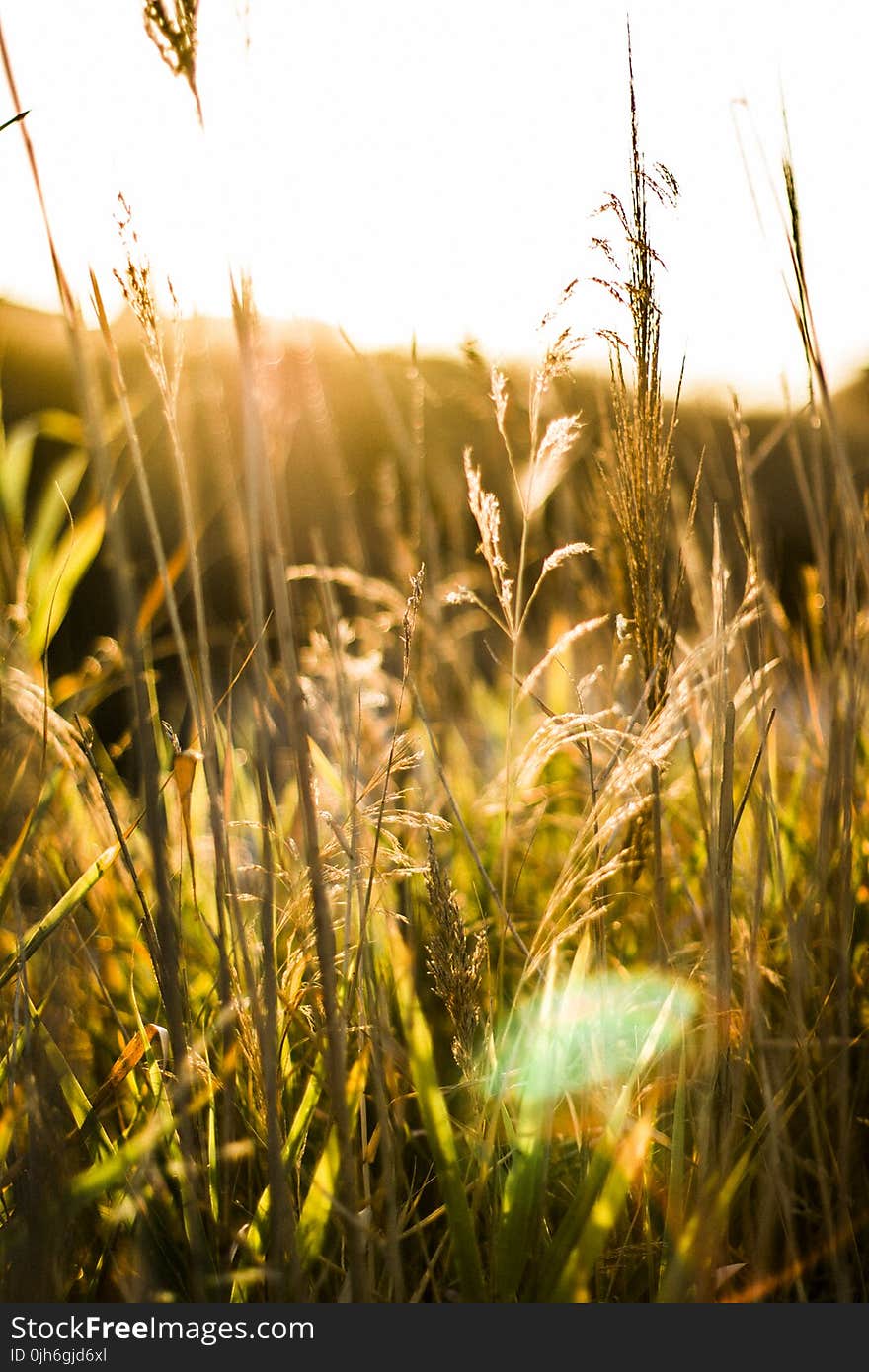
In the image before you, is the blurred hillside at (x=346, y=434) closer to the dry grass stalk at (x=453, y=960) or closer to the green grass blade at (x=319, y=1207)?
the dry grass stalk at (x=453, y=960)

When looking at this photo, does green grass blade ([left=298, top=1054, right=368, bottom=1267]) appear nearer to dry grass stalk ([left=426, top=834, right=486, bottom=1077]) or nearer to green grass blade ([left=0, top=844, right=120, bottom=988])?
dry grass stalk ([left=426, top=834, right=486, bottom=1077])

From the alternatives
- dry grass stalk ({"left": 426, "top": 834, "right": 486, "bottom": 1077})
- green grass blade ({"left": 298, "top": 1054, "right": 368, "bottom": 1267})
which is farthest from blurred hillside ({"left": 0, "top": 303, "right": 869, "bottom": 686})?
green grass blade ({"left": 298, "top": 1054, "right": 368, "bottom": 1267})

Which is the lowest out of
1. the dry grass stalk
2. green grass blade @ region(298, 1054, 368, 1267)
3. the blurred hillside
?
green grass blade @ region(298, 1054, 368, 1267)

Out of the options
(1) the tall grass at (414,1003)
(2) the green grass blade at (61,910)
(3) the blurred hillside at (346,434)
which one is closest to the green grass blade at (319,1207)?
(1) the tall grass at (414,1003)

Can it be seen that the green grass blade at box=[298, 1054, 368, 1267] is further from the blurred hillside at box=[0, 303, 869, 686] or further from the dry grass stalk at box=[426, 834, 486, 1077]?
the blurred hillside at box=[0, 303, 869, 686]

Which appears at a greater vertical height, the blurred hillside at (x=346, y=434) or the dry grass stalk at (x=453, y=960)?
the blurred hillside at (x=346, y=434)

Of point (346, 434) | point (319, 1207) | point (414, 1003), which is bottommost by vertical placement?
point (319, 1207)

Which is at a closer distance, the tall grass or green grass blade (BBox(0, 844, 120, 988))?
Result: the tall grass

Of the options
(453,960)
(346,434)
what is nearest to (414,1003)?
(453,960)

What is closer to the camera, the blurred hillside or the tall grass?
the tall grass

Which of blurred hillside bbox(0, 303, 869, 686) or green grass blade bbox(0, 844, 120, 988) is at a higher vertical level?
blurred hillside bbox(0, 303, 869, 686)

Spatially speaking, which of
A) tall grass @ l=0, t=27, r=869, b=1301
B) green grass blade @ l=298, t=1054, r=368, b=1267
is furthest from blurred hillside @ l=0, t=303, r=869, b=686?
green grass blade @ l=298, t=1054, r=368, b=1267

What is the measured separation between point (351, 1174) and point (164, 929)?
0.66ft

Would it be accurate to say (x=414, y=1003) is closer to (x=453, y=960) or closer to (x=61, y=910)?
(x=453, y=960)
